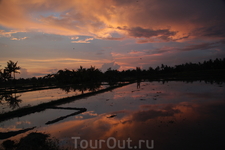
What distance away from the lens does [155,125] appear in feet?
24.4

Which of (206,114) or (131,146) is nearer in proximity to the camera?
(131,146)

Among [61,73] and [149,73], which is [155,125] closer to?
[61,73]

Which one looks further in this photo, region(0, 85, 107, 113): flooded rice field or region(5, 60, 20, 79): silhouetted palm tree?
region(5, 60, 20, 79): silhouetted palm tree

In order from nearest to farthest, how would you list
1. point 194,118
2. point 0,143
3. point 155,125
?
point 0,143 < point 155,125 < point 194,118

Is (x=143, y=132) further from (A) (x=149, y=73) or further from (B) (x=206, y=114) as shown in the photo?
(A) (x=149, y=73)

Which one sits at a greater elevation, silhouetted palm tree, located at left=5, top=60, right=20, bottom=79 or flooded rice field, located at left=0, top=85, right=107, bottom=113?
silhouetted palm tree, located at left=5, top=60, right=20, bottom=79

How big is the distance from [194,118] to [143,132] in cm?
373

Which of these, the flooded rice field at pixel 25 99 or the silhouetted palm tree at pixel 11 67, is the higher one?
the silhouetted palm tree at pixel 11 67

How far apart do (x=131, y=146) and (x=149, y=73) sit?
2972 inches

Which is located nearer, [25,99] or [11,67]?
[25,99]

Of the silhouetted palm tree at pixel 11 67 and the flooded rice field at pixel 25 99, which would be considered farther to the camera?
the silhouetted palm tree at pixel 11 67

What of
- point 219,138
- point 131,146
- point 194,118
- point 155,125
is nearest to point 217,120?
point 194,118

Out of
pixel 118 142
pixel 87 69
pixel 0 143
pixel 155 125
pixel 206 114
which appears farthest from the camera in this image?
pixel 87 69

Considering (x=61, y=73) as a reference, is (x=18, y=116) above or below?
below
